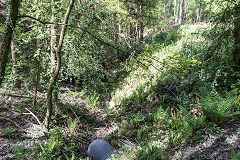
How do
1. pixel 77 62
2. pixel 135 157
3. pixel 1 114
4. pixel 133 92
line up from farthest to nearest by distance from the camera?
pixel 133 92, pixel 1 114, pixel 77 62, pixel 135 157

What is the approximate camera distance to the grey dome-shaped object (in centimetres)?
391

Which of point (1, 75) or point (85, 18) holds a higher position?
point (85, 18)

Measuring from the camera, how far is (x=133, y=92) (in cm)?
704

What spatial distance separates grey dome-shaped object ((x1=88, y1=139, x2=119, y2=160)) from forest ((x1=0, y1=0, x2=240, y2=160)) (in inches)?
1.0

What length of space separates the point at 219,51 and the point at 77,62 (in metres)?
4.31

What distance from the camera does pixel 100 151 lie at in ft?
13.1

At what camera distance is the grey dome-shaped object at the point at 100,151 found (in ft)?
12.8

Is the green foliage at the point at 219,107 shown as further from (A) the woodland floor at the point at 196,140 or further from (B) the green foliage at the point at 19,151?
(B) the green foliage at the point at 19,151

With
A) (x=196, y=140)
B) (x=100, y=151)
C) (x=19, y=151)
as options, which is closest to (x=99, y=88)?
(x=100, y=151)

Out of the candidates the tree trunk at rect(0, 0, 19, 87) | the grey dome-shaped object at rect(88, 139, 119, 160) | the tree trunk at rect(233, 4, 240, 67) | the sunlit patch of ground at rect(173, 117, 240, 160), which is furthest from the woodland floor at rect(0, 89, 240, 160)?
the tree trunk at rect(233, 4, 240, 67)

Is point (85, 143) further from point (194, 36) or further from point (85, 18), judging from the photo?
point (194, 36)

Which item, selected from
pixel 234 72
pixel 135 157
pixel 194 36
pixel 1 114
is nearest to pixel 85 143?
pixel 135 157

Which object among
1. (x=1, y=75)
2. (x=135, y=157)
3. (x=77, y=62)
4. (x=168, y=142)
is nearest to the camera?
(x=1, y=75)

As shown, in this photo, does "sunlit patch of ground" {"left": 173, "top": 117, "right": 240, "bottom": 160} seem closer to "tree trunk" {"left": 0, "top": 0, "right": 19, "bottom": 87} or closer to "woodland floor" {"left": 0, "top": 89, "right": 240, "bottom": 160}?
"woodland floor" {"left": 0, "top": 89, "right": 240, "bottom": 160}
